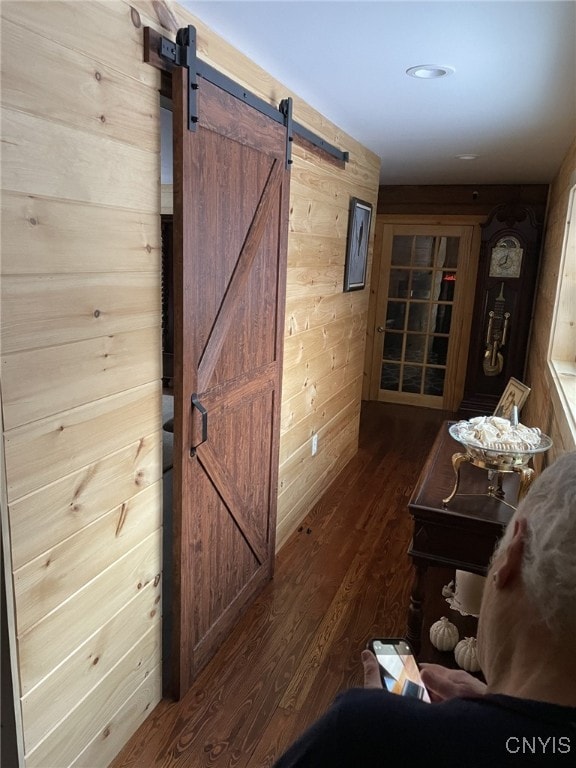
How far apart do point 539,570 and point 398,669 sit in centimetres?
50

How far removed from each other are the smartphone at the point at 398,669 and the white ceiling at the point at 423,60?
1.66 m

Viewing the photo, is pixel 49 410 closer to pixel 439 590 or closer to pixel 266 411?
pixel 266 411

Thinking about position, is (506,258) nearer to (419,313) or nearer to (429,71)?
(419,313)

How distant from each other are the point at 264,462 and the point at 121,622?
39.0 inches

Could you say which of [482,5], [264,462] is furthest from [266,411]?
[482,5]

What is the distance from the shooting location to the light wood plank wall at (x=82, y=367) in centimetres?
117

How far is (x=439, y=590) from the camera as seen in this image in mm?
2705

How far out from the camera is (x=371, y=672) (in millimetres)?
1117

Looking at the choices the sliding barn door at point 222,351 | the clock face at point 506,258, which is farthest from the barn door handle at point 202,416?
the clock face at point 506,258

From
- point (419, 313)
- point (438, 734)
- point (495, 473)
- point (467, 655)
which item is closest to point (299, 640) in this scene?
point (467, 655)

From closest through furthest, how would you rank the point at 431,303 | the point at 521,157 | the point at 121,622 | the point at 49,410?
the point at 49,410
the point at 121,622
the point at 521,157
the point at 431,303

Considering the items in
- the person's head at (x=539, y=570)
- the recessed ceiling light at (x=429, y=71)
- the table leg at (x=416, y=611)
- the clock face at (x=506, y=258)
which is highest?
the recessed ceiling light at (x=429, y=71)

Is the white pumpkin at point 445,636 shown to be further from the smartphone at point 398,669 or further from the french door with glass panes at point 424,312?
the french door with glass panes at point 424,312

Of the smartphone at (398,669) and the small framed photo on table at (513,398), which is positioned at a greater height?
the small framed photo on table at (513,398)
